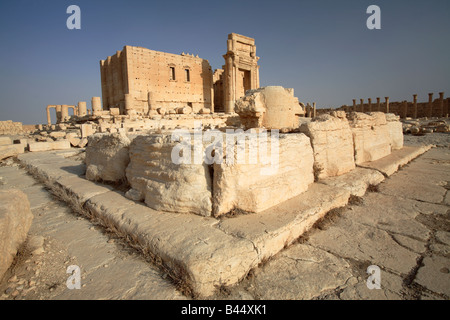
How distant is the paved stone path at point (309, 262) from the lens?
1.52 metres

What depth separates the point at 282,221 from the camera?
6.80 feet

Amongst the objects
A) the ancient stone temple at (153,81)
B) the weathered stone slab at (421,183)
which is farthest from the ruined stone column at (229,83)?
the weathered stone slab at (421,183)

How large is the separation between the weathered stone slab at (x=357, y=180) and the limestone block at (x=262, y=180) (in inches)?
21.7

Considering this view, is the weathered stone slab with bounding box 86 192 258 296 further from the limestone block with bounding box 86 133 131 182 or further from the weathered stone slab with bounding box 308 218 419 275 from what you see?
the limestone block with bounding box 86 133 131 182

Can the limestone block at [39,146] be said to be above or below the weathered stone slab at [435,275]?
above

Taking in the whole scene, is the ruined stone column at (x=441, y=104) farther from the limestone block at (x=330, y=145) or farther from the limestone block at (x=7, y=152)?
the limestone block at (x=7, y=152)

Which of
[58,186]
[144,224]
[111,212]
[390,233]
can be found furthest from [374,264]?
[58,186]

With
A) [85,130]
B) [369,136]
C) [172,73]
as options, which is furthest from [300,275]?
[172,73]

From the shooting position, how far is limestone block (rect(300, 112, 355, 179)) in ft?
11.1

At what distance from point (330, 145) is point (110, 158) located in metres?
3.41

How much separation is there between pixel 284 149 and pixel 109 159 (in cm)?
261

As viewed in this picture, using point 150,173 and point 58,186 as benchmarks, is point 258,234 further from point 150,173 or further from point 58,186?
point 58,186

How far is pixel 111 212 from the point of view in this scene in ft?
7.91

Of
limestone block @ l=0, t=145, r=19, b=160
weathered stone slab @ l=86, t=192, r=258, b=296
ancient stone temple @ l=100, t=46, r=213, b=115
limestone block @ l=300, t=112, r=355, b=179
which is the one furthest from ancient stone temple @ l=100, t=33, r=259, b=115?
weathered stone slab @ l=86, t=192, r=258, b=296
